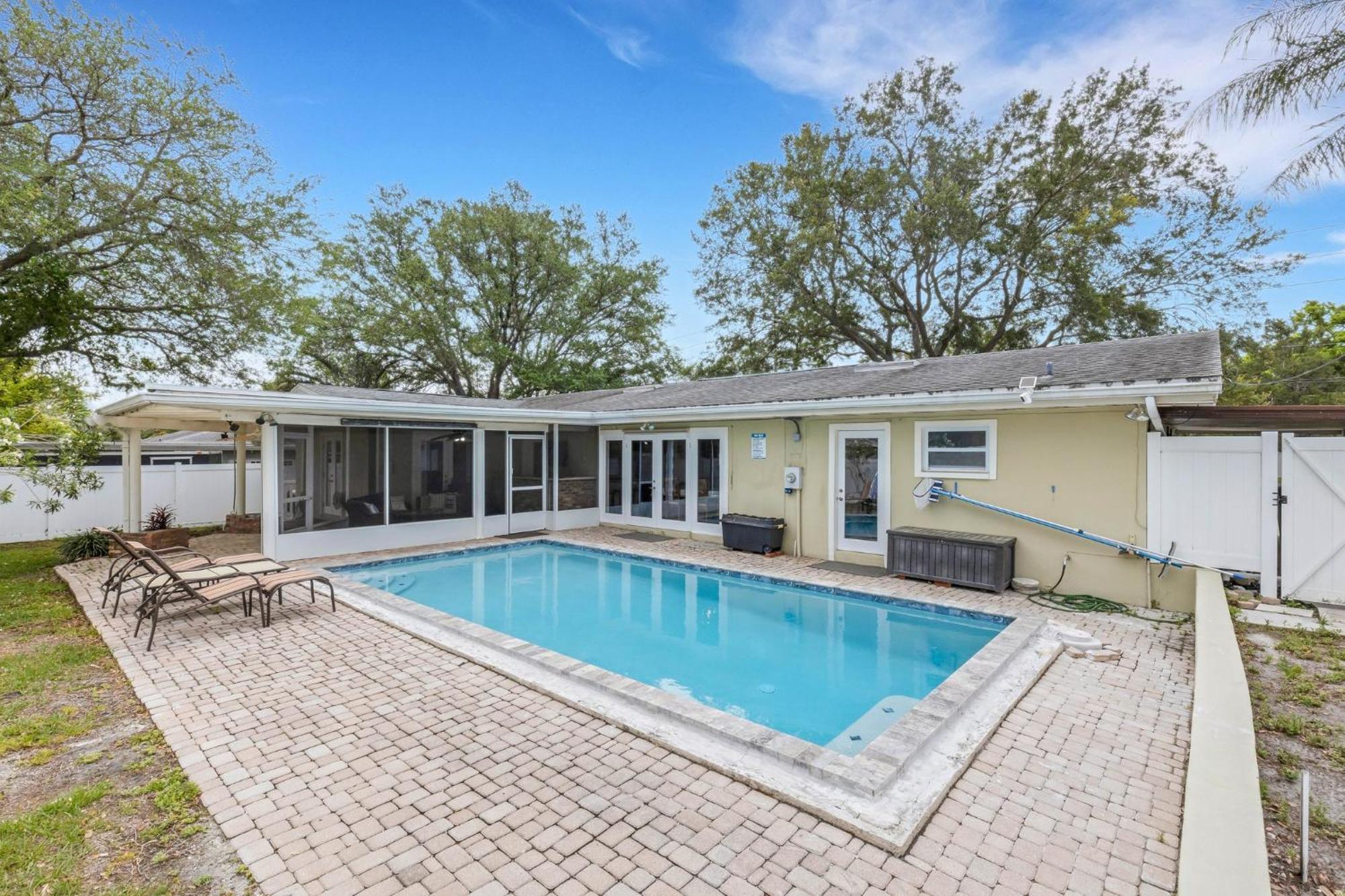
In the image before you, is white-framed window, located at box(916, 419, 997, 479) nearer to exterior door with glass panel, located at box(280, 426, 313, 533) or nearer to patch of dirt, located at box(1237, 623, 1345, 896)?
patch of dirt, located at box(1237, 623, 1345, 896)

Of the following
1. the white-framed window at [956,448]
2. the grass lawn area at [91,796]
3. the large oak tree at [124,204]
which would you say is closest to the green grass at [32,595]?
the grass lawn area at [91,796]

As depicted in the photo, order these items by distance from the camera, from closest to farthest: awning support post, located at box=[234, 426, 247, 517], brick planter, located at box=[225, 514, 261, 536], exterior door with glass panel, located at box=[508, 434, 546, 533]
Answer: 1. exterior door with glass panel, located at box=[508, 434, 546, 533]
2. brick planter, located at box=[225, 514, 261, 536]
3. awning support post, located at box=[234, 426, 247, 517]

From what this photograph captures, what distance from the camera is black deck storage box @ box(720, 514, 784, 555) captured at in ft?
33.2

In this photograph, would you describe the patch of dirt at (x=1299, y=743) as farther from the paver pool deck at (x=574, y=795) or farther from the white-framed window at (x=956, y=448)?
the white-framed window at (x=956, y=448)

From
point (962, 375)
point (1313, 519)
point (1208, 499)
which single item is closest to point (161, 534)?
point (962, 375)

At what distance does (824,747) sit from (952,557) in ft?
15.4

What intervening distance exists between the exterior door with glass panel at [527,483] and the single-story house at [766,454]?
42 millimetres

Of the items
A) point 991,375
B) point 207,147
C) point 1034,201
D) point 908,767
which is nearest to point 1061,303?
point 1034,201

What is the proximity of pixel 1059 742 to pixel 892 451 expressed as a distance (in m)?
5.54

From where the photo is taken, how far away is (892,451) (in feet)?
29.2

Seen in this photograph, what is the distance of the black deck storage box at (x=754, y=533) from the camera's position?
33.2ft

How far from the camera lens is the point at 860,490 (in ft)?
30.7

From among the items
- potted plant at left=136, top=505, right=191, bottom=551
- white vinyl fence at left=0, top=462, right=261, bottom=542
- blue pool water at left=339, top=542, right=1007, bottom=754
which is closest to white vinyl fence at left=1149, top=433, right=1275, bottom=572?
blue pool water at left=339, top=542, right=1007, bottom=754

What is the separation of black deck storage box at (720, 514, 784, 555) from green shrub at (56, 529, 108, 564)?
1038 cm
